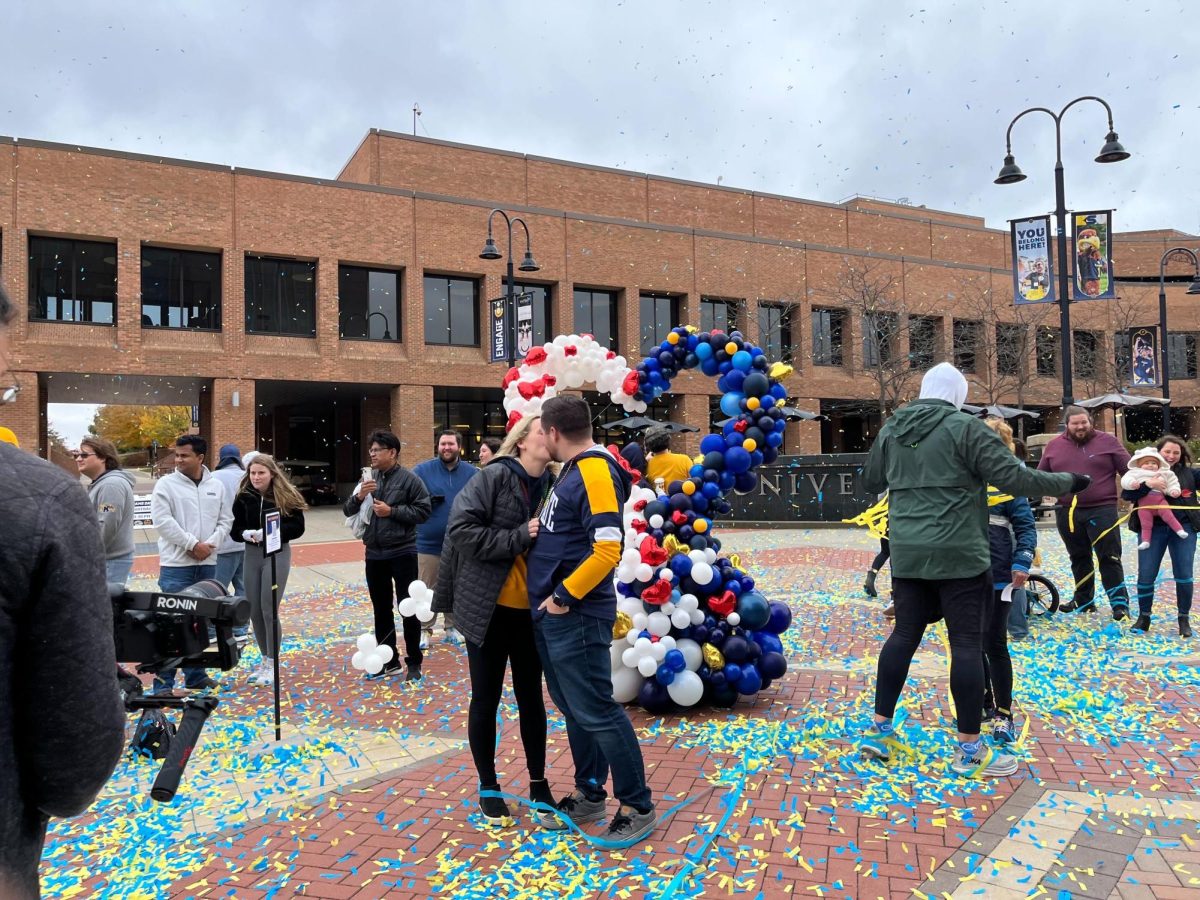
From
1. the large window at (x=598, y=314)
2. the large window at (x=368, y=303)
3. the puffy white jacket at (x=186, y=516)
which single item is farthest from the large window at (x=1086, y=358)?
the puffy white jacket at (x=186, y=516)

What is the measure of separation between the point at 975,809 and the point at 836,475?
1456 centimetres

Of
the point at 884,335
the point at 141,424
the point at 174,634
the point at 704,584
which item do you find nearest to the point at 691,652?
the point at 704,584

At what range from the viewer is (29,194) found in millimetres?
21656

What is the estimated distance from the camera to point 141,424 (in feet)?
181

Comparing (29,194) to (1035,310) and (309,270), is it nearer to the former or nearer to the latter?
(309,270)

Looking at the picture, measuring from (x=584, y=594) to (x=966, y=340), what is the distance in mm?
36726

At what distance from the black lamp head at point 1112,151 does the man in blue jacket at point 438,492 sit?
11806 millimetres

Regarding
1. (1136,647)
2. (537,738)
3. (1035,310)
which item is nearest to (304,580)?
(537,738)

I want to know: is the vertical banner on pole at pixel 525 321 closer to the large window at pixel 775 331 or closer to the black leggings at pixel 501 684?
the black leggings at pixel 501 684

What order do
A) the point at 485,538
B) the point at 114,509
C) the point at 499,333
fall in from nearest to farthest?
the point at 485,538
the point at 114,509
the point at 499,333

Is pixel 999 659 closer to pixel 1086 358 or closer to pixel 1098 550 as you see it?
pixel 1098 550

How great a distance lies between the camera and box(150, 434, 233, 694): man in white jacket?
18.3 feet

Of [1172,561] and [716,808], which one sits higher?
[1172,561]

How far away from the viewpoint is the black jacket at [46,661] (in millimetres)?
1229
